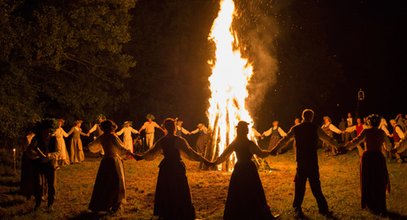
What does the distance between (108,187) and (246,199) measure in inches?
117

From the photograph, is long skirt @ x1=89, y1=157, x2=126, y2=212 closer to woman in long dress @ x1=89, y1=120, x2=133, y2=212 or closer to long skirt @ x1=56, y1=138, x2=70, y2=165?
woman in long dress @ x1=89, y1=120, x2=133, y2=212

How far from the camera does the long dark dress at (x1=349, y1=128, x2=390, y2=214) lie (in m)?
8.82

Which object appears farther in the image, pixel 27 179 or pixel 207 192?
pixel 207 192

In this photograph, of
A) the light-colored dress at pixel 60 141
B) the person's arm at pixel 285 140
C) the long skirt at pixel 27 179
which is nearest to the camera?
the person's arm at pixel 285 140

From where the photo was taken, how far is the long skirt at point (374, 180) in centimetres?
881

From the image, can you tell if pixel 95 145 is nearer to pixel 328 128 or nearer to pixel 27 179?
pixel 27 179

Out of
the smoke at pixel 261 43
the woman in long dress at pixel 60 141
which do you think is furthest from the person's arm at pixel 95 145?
the smoke at pixel 261 43

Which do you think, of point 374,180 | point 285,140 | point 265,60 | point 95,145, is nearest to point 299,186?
point 285,140

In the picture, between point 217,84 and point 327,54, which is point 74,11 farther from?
point 327,54

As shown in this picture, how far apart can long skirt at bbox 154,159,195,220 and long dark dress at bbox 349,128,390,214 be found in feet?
11.9

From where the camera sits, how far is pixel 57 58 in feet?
68.9

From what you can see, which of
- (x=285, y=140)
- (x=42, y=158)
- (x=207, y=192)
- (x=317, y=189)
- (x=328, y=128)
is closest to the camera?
(x=317, y=189)

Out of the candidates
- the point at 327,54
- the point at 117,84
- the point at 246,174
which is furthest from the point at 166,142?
the point at 327,54

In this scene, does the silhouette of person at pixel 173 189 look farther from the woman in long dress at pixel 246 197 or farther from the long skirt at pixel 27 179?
the long skirt at pixel 27 179
